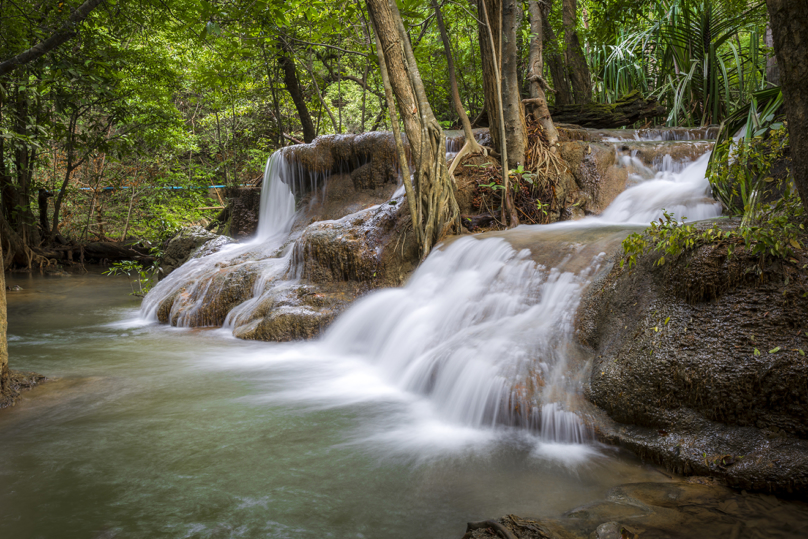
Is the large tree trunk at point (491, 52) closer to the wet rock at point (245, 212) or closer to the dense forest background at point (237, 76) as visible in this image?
the dense forest background at point (237, 76)

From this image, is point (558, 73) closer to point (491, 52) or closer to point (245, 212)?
point (491, 52)

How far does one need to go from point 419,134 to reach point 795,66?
524 cm

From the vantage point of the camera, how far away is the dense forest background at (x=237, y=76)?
277 inches

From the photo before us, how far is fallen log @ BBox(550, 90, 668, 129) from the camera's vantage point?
10492 mm

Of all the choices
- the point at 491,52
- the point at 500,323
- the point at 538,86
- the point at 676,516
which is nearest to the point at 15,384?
the point at 500,323

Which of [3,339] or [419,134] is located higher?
[419,134]

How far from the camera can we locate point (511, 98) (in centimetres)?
754

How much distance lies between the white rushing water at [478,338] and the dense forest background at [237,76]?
6.57 ft

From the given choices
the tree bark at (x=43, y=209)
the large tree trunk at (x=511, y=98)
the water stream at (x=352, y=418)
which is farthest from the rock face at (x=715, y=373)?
the tree bark at (x=43, y=209)

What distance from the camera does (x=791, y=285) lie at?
279cm

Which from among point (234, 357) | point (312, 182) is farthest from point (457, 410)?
point (312, 182)

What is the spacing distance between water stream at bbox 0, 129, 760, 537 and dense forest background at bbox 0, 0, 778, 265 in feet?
8.12

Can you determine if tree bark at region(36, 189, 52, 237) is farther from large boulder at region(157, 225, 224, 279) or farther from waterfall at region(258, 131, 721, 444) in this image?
waterfall at region(258, 131, 721, 444)

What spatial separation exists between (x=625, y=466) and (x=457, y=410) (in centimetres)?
119
